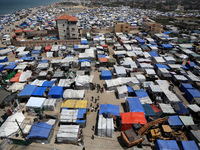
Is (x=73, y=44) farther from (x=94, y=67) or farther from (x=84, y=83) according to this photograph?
(x=84, y=83)

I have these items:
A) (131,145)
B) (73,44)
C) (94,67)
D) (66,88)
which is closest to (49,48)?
(73,44)

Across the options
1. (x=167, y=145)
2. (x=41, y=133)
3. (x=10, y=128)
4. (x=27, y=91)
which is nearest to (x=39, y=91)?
(x=27, y=91)

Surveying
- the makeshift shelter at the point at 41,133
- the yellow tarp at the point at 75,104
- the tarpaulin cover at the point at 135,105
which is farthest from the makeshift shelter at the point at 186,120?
the makeshift shelter at the point at 41,133

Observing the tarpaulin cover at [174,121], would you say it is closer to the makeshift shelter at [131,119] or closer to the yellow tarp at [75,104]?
the makeshift shelter at [131,119]

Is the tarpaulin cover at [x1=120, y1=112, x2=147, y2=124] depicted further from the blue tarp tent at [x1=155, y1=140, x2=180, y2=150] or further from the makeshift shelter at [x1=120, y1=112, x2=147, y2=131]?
the blue tarp tent at [x1=155, y1=140, x2=180, y2=150]

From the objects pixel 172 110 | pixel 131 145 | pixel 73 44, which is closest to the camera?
pixel 131 145

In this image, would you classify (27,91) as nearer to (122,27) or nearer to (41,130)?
(41,130)
